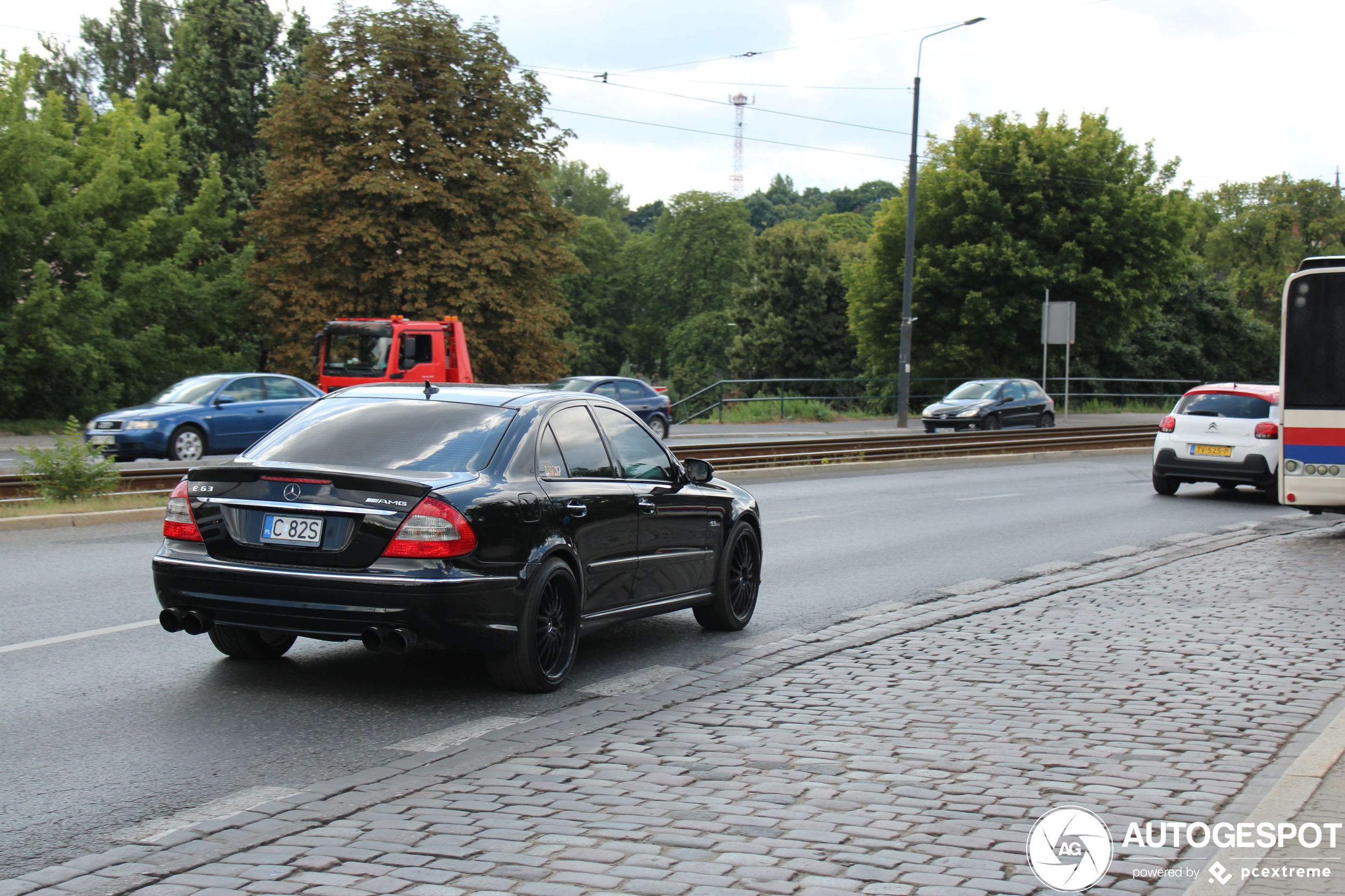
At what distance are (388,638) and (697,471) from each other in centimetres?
265

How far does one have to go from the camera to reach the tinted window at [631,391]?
32.9 metres

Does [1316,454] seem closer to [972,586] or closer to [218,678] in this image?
[972,586]

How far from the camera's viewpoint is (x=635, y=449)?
7.86m

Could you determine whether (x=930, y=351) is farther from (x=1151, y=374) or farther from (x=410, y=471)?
(x=410, y=471)

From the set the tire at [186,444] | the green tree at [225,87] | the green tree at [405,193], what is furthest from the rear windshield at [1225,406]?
the green tree at [225,87]

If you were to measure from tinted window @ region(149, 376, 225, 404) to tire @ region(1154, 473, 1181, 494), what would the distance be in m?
14.6

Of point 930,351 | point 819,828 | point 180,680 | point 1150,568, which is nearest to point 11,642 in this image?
point 180,680

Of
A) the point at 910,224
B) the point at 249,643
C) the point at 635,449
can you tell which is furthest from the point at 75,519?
the point at 910,224

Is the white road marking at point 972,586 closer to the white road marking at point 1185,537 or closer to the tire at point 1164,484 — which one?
the white road marking at point 1185,537

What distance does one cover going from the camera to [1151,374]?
58844 mm

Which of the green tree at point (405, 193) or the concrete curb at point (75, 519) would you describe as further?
the green tree at point (405, 193)

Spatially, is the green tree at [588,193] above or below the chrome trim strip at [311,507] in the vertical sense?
above

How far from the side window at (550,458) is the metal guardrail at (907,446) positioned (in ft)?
46.1

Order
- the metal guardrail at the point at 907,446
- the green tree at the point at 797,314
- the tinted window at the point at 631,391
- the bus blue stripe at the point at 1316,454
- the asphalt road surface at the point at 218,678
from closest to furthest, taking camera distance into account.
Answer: the asphalt road surface at the point at 218,678, the bus blue stripe at the point at 1316,454, the metal guardrail at the point at 907,446, the tinted window at the point at 631,391, the green tree at the point at 797,314
